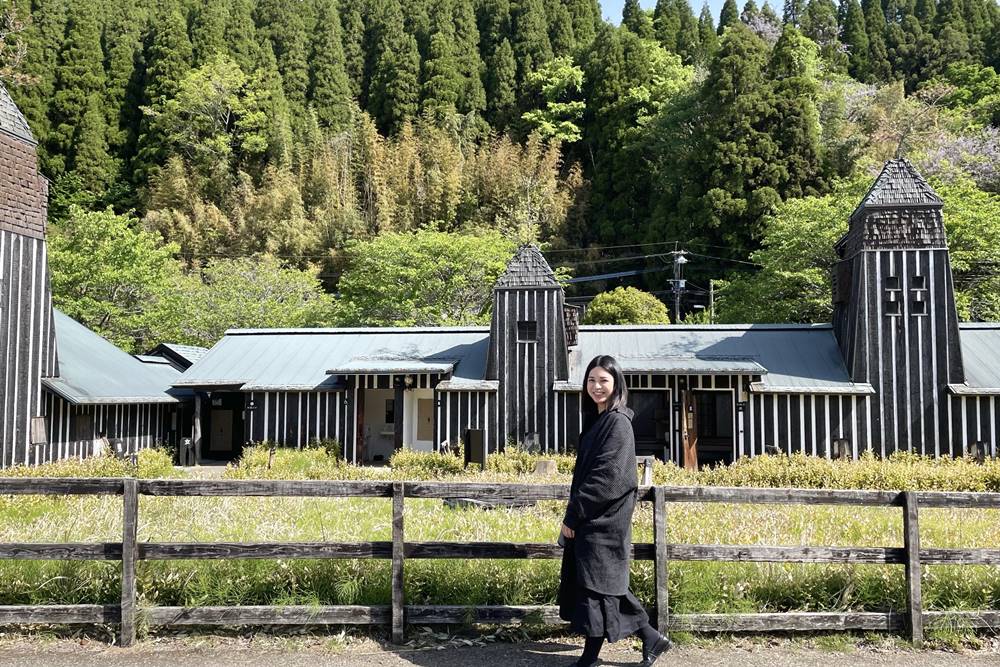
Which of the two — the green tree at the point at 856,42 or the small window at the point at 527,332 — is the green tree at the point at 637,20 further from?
the small window at the point at 527,332

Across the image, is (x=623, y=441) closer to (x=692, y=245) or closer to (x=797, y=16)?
(x=692, y=245)

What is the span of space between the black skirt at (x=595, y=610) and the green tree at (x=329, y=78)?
168 ft

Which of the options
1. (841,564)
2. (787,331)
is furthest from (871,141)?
(841,564)

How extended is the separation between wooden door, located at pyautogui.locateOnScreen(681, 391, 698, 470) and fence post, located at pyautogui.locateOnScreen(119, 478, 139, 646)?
48.1 ft

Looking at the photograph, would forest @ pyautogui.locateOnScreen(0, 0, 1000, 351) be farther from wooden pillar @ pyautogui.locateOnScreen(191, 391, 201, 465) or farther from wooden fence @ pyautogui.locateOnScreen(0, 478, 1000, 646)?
wooden fence @ pyautogui.locateOnScreen(0, 478, 1000, 646)

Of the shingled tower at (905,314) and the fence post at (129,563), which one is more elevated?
the shingled tower at (905,314)

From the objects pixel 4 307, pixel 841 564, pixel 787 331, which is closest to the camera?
pixel 841 564

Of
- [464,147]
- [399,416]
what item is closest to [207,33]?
[464,147]

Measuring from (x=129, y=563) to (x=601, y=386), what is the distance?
347 centimetres

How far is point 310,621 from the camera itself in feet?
16.8

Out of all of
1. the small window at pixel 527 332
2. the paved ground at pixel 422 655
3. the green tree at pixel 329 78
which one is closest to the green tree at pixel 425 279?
the small window at pixel 527 332

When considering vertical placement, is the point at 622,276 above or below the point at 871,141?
below

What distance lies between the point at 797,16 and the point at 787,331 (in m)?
47.1

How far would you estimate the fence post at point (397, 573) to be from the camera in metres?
5.11
